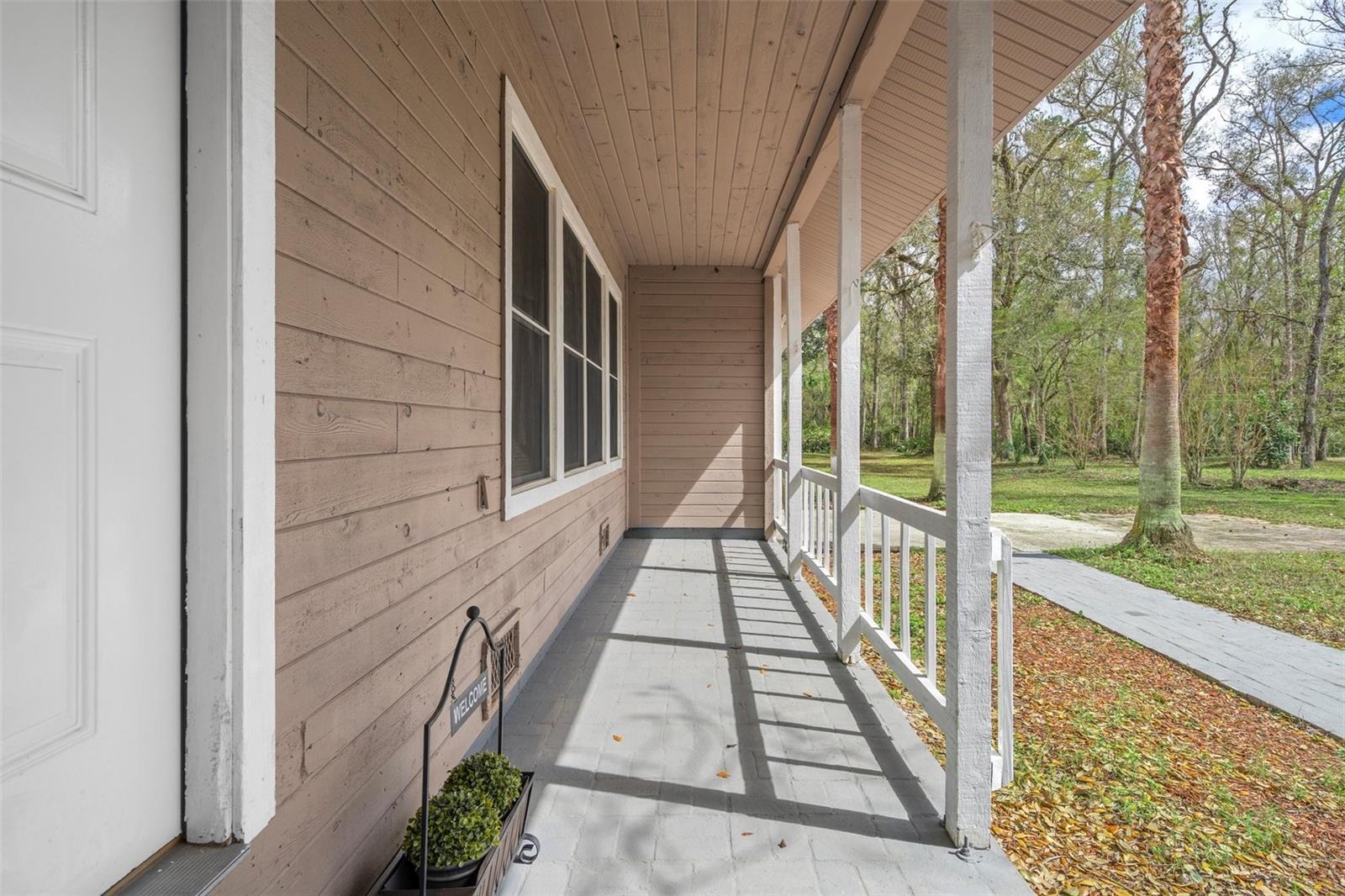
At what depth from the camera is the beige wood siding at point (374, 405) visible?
3.59 ft

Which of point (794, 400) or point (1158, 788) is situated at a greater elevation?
point (794, 400)

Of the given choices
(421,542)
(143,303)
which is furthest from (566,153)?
(143,303)

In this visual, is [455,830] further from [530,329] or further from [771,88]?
[771,88]

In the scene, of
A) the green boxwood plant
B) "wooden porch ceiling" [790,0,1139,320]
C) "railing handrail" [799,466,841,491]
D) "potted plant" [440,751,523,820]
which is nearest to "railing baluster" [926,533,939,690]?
"railing handrail" [799,466,841,491]

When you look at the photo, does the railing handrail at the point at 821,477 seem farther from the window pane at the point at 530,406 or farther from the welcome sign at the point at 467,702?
the welcome sign at the point at 467,702

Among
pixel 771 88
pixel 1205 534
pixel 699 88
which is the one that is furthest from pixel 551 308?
pixel 1205 534

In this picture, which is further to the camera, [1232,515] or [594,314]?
[1232,515]

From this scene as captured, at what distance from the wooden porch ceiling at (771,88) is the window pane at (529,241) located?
539 millimetres

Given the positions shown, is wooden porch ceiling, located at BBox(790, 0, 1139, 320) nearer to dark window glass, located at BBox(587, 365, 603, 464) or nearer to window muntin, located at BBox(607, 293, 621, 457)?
window muntin, located at BBox(607, 293, 621, 457)

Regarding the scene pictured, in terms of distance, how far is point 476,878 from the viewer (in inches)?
50.3

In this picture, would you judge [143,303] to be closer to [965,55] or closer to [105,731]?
[105,731]

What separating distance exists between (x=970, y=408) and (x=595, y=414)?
3.33 meters

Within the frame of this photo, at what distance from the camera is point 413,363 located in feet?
5.19

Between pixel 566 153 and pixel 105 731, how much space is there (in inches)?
132
